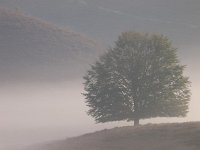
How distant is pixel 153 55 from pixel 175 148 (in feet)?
70.4

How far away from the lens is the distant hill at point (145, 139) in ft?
132

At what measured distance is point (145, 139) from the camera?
44.4 m

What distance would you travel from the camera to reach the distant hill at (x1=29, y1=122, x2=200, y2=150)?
40.1 meters

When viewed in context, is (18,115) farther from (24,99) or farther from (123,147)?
(123,147)

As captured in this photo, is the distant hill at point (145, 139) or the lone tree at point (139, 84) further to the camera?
the lone tree at point (139, 84)

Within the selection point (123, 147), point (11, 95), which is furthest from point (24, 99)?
point (123, 147)

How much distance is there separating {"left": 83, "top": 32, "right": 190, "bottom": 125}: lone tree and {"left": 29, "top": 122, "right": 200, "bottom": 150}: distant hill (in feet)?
14.9

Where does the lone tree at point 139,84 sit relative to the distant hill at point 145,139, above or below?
above

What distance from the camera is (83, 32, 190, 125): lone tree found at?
185 ft

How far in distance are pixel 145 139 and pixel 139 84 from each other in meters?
13.2

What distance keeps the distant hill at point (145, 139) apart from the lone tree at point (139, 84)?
453cm

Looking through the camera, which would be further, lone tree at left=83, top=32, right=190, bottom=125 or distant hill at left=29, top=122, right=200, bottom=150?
lone tree at left=83, top=32, right=190, bottom=125

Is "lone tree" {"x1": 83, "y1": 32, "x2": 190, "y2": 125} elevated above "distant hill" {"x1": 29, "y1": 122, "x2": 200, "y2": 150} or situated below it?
above

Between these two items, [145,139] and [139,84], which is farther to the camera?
[139,84]
